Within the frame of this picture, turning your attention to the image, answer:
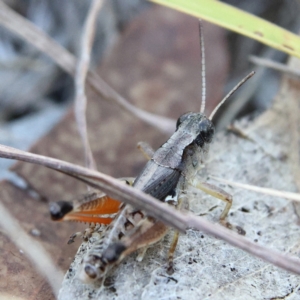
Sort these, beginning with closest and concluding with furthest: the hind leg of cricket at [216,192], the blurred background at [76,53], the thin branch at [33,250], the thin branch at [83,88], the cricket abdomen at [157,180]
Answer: the thin branch at [33,250]
the cricket abdomen at [157,180]
the hind leg of cricket at [216,192]
the thin branch at [83,88]
the blurred background at [76,53]

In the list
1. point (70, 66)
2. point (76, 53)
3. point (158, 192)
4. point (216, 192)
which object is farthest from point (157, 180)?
point (76, 53)

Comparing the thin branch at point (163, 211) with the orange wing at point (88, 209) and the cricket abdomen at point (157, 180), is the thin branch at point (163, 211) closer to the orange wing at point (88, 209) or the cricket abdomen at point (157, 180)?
the orange wing at point (88, 209)

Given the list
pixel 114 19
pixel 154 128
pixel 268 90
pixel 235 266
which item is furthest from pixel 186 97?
pixel 235 266

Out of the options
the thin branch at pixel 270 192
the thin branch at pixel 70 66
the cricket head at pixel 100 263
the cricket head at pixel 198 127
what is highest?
the thin branch at pixel 70 66

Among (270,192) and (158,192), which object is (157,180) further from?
(270,192)

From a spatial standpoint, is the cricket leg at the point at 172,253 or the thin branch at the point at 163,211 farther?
the cricket leg at the point at 172,253

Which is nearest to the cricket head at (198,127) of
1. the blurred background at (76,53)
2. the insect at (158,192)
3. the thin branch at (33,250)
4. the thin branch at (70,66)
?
the insect at (158,192)

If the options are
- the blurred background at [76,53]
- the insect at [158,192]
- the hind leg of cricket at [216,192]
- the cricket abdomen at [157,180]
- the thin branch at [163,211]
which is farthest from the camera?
the blurred background at [76,53]

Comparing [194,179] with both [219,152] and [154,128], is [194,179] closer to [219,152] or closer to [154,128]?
[219,152]
